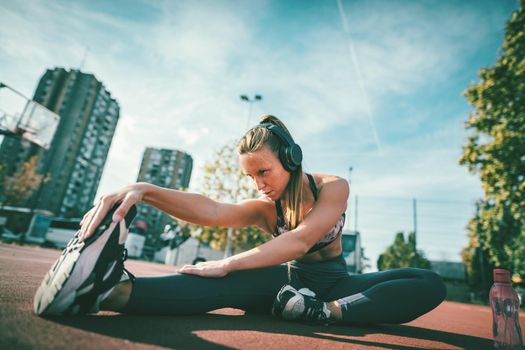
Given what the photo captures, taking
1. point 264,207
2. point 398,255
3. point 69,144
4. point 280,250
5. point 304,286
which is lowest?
point 304,286

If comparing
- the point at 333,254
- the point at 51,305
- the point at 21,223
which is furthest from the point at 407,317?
the point at 21,223

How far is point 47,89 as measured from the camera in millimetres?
50438

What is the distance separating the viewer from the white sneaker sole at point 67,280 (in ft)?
4.03

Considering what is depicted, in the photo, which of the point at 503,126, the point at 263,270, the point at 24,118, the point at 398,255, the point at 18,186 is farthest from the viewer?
the point at 398,255

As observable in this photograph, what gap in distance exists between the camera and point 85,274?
1269 millimetres

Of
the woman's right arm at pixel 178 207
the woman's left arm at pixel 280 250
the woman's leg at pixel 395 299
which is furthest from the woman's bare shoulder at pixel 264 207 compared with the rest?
the woman's leg at pixel 395 299

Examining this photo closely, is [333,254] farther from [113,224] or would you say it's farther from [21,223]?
[21,223]

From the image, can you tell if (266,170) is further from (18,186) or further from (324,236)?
(18,186)

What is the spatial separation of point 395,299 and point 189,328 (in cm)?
122

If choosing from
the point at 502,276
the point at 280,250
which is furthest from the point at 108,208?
the point at 502,276

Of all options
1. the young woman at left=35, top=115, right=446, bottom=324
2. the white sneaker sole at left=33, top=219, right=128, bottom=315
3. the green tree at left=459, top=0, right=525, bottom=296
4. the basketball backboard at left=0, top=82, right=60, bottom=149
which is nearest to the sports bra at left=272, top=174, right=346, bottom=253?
the young woman at left=35, top=115, right=446, bottom=324

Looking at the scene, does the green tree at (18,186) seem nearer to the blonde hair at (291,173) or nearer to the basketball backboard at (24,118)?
the basketball backboard at (24,118)

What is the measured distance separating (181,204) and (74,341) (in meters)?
0.94

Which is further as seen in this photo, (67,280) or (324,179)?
(324,179)
